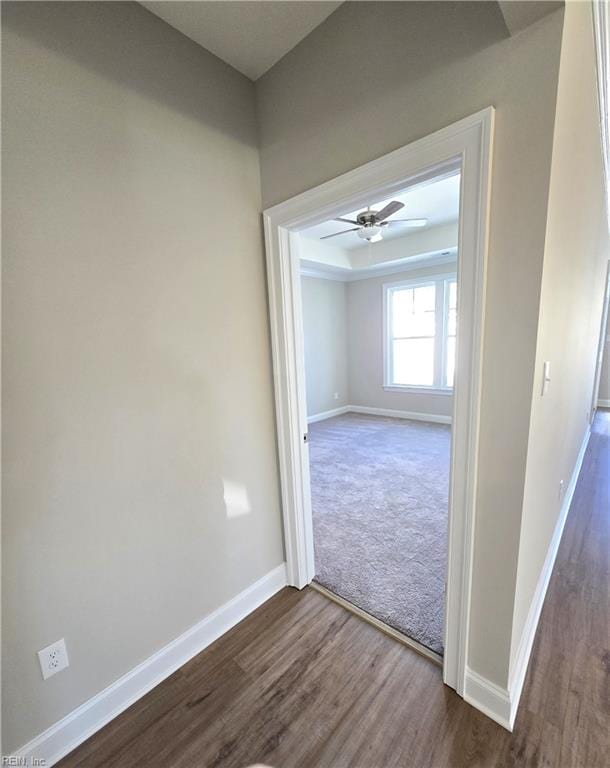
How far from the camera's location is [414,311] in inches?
219

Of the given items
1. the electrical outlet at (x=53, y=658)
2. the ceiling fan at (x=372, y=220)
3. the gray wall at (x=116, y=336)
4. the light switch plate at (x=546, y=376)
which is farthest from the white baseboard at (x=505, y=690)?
the ceiling fan at (x=372, y=220)

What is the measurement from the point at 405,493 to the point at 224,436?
213 cm

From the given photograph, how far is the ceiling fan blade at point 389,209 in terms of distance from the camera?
276 cm

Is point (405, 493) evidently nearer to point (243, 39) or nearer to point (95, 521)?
point (95, 521)

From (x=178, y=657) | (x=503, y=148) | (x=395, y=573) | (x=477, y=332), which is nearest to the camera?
(x=503, y=148)

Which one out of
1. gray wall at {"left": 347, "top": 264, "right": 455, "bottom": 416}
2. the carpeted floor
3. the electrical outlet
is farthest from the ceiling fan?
the electrical outlet

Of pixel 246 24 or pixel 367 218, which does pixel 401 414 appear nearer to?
pixel 367 218

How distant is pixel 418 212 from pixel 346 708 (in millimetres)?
4462

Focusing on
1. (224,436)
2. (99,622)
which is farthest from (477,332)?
(99,622)

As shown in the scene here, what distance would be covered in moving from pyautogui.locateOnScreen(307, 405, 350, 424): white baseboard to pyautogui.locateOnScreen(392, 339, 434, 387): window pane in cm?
114

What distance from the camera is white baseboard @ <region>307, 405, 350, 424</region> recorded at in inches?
229

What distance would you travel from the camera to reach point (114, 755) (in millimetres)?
1190

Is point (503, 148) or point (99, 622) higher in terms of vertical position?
point (503, 148)

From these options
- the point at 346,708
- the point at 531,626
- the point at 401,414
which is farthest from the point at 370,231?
the point at 346,708
